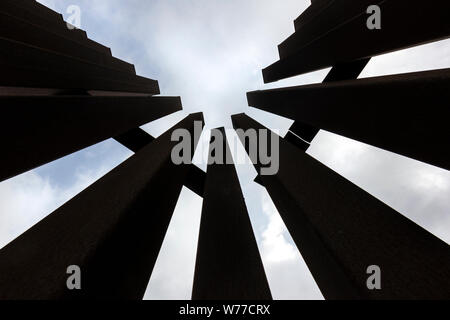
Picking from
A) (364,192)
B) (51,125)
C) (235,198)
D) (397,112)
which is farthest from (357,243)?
(51,125)

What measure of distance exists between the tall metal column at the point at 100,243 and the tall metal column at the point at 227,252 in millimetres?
528

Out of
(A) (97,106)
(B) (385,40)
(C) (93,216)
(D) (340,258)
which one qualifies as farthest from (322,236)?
(A) (97,106)

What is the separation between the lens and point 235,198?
3.09 meters

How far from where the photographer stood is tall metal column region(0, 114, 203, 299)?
4.45 ft

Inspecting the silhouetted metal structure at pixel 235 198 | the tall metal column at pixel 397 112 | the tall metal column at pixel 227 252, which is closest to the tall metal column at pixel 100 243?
the silhouetted metal structure at pixel 235 198

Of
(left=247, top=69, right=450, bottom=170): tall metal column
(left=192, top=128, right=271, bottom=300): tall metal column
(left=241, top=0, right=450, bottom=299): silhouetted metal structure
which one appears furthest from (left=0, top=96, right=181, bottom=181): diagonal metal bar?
(left=247, top=69, right=450, bottom=170): tall metal column

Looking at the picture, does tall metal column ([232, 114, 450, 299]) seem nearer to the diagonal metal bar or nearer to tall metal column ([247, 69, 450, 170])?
tall metal column ([247, 69, 450, 170])

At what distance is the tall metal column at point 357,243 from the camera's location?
1.34 m

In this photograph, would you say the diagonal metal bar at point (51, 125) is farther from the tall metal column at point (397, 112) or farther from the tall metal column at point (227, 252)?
the tall metal column at point (397, 112)

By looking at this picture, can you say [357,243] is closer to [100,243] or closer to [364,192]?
[364,192]

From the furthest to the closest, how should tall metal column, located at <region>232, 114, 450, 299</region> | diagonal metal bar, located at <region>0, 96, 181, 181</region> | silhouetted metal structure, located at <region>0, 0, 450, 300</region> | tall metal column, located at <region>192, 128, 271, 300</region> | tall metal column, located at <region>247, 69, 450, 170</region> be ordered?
1. diagonal metal bar, located at <region>0, 96, 181, 181</region>
2. tall metal column, located at <region>192, 128, 271, 300</region>
3. tall metal column, located at <region>247, 69, 450, 170</region>
4. silhouetted metal structure, located at <region>0, 0, 450, 300</region>
5. tall metal column, located at <region>232, 114, 450, 299</region>

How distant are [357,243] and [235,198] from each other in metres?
1.62

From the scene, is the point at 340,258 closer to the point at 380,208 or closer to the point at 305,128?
the point at 380,208
